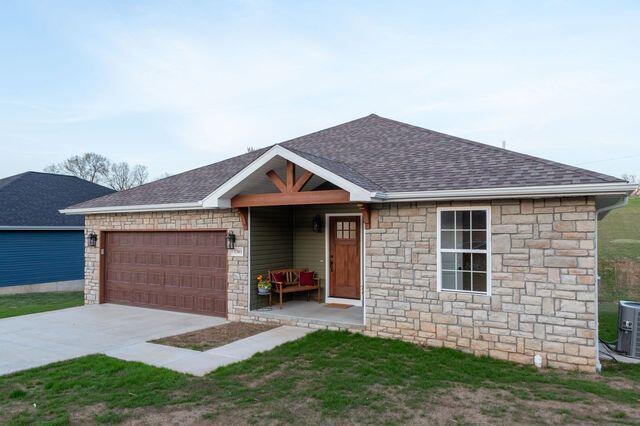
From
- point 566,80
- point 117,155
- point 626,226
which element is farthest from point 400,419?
point 117,155

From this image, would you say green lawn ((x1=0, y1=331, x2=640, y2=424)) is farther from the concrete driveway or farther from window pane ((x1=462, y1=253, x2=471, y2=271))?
window pane ((x1=462, y1=253, x2=471, y2=271))

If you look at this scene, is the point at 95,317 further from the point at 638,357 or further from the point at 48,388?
the point at 638,357

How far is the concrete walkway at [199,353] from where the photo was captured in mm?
6075

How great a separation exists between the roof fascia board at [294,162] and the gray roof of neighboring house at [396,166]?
125 millimetres

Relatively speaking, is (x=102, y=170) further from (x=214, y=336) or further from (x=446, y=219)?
(x=446, y=219)

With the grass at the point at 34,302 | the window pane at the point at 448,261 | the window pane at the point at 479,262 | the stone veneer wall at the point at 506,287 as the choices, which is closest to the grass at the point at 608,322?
the stone veneer wall at the point at 506,287

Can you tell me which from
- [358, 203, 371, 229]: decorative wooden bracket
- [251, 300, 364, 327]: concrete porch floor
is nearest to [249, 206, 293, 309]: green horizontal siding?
[251, 300, 364, 327]: concrete porch floor

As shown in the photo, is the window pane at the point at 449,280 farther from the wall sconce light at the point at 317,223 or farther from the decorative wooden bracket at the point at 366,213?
the wall sconce light at the point at 317,223

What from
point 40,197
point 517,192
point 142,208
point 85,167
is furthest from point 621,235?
point 85,167

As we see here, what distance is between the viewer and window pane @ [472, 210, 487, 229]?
22.1 ft

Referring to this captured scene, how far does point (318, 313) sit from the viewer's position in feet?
29.1

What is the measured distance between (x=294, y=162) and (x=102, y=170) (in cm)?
4195

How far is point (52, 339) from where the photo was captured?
7.79 m

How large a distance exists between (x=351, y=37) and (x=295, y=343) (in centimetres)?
1016
